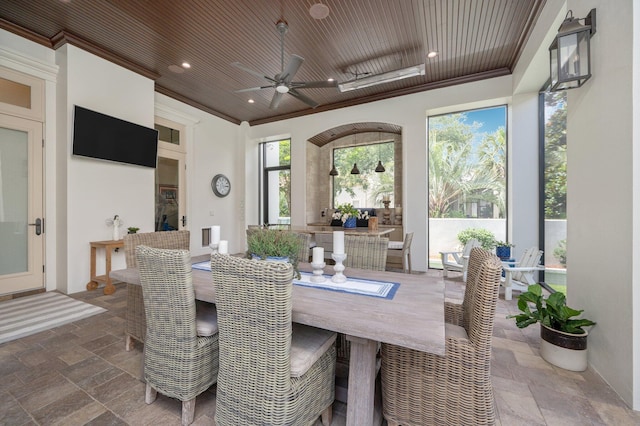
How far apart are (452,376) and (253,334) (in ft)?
3.06

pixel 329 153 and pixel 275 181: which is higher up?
pixel 329 153

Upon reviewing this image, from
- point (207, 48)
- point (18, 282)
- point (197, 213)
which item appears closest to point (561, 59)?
point (207, 48)

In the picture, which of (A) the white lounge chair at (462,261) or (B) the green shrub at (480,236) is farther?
(B) the green shrub at (480,236)

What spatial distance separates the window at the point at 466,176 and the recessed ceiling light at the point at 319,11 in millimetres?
2891

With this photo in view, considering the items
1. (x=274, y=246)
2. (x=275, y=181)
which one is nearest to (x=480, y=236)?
(x=274, y=246)

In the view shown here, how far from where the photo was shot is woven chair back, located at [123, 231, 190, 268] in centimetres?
224

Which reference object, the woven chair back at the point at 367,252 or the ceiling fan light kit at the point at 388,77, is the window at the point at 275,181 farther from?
the woven chair back at the point at 367,252

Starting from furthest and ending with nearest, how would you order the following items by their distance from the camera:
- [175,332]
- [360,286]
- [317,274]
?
[317,274] < [360,286] < [175,332]

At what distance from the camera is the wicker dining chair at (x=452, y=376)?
120 cm

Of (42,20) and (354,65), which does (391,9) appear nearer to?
(354,65)

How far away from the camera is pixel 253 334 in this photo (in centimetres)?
119

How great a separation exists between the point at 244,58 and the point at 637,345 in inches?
190

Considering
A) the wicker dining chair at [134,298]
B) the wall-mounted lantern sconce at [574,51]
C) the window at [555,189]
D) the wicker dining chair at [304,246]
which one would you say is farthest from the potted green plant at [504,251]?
the wicker dining chair at [134,298]

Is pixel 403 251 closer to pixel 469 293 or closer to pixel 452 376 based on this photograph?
pixel 469 293
